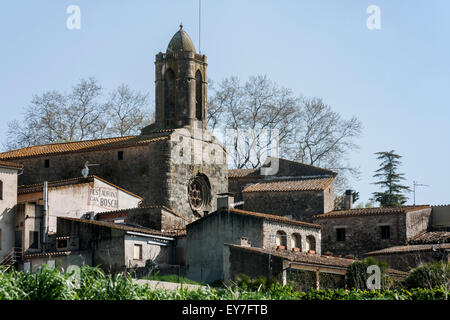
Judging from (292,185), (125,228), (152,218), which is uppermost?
(292,185)

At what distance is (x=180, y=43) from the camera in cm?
5122

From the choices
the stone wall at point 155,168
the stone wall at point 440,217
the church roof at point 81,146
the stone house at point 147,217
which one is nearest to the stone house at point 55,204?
the stone house at point 147,217

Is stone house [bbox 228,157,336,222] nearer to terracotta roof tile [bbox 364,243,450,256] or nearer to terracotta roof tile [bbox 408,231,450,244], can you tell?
terracotta roof tile [bbox 408,231,450,244]

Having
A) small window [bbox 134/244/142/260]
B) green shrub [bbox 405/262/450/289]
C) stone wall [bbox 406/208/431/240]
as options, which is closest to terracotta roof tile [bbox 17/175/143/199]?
small window [bbox 134/244/142/260]

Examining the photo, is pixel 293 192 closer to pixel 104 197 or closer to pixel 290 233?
pixel 290 233

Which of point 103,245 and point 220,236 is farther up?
point 220,236

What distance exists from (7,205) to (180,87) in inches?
593

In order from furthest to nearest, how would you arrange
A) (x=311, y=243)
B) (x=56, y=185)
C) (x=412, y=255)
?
(x=56, y=185)
(x=311, y=243)
(x=412, y=255)

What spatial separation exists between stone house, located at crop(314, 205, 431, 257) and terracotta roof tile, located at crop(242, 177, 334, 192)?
7.41 ft

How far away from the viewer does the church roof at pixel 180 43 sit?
51062 mm

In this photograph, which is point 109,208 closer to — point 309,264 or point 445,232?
point 309,264

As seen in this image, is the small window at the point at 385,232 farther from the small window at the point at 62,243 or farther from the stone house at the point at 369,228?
the small window at the point at 62,243

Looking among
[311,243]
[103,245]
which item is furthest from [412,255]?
[103,245]
